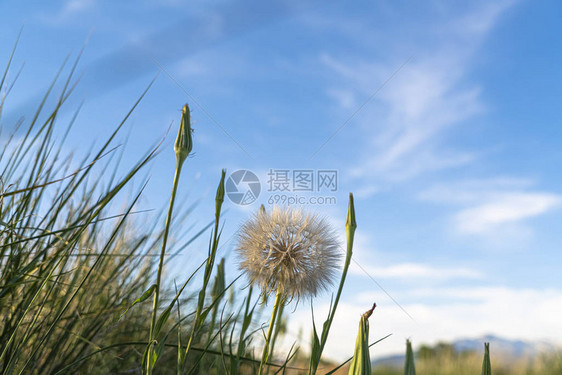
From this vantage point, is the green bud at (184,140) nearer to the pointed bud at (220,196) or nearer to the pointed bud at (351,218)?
the pointed bud at (220,196)

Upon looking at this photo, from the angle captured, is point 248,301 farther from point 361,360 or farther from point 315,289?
point 361,360

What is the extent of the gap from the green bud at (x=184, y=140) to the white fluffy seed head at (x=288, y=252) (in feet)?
1.17

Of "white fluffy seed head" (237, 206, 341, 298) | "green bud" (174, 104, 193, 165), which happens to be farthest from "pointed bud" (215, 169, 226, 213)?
"white fluffy seed head" (237, 206, 341, 298)

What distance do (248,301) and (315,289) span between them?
0.22 meters

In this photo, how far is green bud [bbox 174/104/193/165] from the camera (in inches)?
42.8

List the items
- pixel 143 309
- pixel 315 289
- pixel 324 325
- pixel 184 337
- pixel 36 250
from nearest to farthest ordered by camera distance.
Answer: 1. pixel 324 325
2. pixel 315 289
3. pixel 36 250
4. pixel 184 337
5. pixel 143 309

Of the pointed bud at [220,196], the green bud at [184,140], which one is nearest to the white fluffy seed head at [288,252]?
the pointed bud at [220,196]

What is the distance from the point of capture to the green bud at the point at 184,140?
1.09 m

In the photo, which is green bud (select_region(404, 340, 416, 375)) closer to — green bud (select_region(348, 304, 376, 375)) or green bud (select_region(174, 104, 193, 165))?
green bud (select_region(348, 304, 376, 375))

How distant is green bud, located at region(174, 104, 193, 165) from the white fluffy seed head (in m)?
0.36

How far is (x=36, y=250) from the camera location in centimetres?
167

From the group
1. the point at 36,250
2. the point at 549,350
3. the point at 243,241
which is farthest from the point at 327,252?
the point at 549,350

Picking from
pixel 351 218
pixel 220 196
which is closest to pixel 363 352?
pixel 351 218

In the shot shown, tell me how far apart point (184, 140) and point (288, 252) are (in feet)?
1.50
